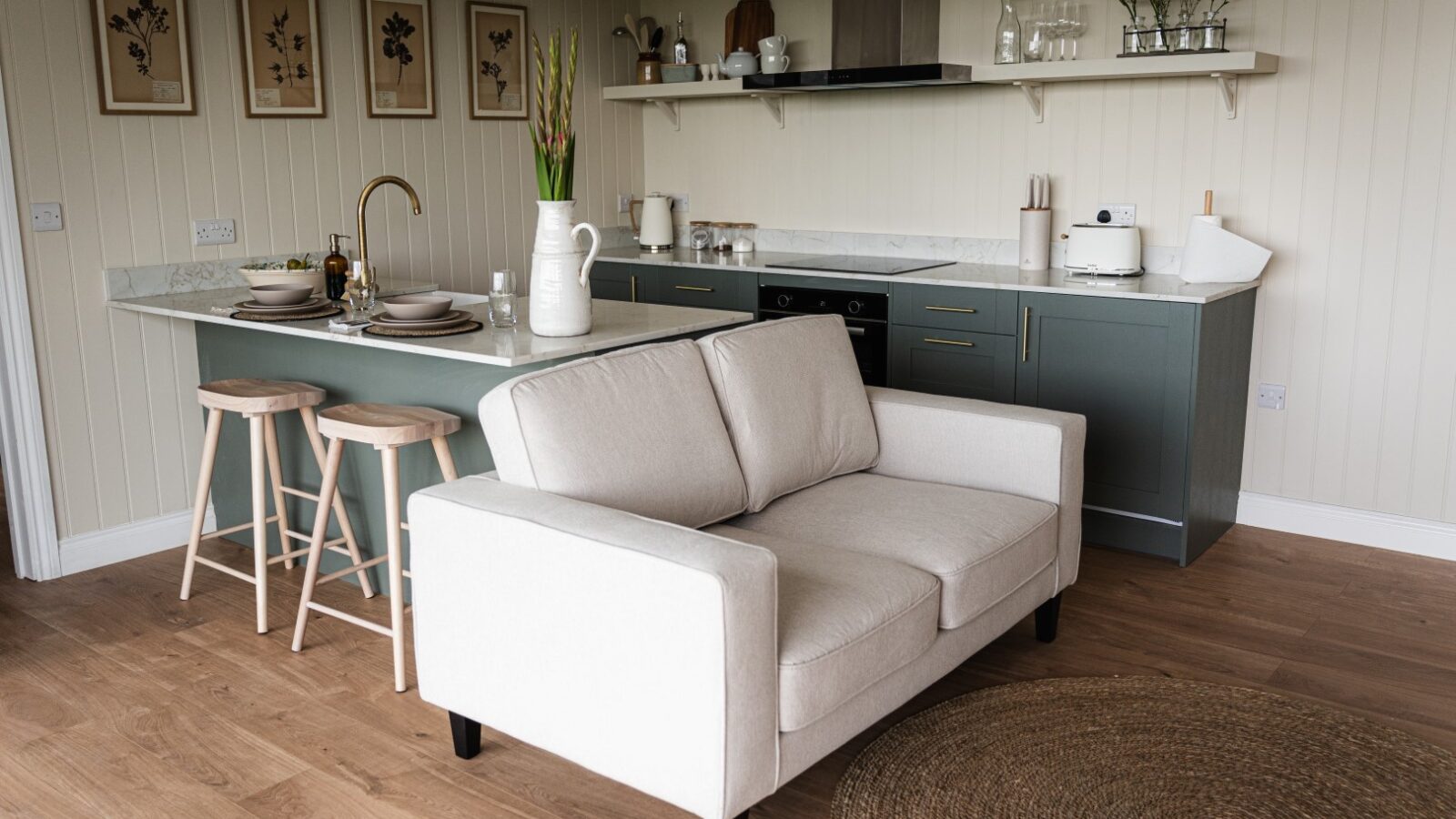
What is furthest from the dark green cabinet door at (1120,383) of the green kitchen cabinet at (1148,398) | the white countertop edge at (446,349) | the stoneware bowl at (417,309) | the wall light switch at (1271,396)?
the stoneware bowl at (417,309)

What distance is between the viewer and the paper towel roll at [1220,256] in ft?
13.2

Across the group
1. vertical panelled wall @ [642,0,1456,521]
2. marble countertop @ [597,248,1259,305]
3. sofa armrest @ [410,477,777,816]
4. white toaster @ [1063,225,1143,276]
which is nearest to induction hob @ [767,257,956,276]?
marble countertop @ [597,248,1259,305]

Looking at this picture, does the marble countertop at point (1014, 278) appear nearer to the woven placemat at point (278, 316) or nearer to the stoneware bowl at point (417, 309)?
the stoneware bowl at point (417, 309)

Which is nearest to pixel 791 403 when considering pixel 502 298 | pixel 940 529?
pixel 940 529

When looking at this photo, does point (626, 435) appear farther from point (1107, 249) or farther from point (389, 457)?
point (1107, 249)

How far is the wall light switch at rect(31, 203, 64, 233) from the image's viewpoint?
12.1 ft

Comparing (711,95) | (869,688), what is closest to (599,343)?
(869,688)

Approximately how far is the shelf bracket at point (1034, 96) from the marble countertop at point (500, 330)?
1.66 meters

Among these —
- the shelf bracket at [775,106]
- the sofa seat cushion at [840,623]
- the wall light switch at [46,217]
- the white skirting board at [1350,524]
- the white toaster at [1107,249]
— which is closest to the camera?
the sofa seat cushion at [840,623]

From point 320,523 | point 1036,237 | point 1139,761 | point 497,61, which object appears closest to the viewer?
point 1139,761

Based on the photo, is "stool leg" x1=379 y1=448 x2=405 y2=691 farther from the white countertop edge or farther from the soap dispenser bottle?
the soap dispenser bottle

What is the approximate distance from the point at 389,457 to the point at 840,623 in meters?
1.30

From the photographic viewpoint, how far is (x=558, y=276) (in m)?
3.08

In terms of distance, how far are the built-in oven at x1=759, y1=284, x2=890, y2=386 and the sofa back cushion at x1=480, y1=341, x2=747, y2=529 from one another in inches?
66.2
